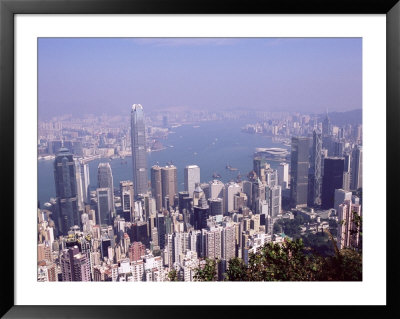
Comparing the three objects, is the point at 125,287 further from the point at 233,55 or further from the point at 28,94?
the point at 233,55

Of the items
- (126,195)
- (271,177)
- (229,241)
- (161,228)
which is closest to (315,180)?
(271,177)

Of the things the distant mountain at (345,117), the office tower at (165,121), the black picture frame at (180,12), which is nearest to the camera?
the black picture frame at (180,12)

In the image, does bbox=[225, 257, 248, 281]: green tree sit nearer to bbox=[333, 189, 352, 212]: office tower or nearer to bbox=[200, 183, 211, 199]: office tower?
bbox=[200, 183, 211, 199]: office tower

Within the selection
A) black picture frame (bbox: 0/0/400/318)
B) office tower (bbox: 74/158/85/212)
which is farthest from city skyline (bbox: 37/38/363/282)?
black picture frame (bbox: 0/0/400/318)

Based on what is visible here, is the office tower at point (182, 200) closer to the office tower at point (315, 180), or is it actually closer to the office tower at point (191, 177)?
the office tower at point (191, 177)

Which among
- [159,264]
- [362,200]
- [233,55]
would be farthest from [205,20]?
[159,264]

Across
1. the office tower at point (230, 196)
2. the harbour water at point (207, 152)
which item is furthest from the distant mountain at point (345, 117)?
the office tower at point (230, 196)
